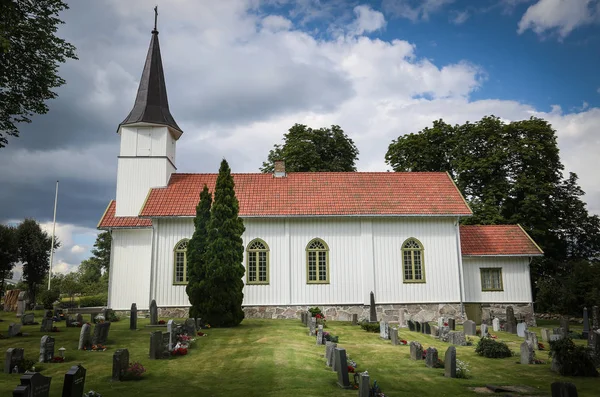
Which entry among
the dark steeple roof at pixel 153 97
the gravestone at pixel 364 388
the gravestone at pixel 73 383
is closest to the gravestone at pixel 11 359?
the gravestone at pixel 73 383

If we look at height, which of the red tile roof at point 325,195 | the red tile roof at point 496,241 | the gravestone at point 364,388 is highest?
the red tile roof at point 325,195

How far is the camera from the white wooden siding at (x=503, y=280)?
24953mm

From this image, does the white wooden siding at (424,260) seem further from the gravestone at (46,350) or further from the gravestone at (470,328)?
the gravestone at (46,350)

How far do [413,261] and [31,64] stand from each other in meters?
19.6

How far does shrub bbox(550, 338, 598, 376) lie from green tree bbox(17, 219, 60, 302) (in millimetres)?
38316

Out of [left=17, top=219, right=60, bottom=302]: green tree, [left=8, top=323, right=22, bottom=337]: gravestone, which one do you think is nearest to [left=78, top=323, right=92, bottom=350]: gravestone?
[left=8, top=323, right=22, bottom=337]: gravestone

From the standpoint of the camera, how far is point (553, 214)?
1291 inches

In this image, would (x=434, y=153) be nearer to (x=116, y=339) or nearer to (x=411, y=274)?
(x=411, y=274)

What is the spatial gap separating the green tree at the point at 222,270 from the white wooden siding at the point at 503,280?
12953mm

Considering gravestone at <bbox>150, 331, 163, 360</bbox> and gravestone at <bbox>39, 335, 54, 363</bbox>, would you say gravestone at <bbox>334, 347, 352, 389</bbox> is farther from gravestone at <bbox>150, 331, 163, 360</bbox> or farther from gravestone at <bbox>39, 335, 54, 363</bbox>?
gravestone at <bbox>39, 335, 54, 363</bbox>

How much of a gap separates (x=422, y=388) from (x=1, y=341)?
575 inches

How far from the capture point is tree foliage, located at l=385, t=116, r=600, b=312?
3156 cm

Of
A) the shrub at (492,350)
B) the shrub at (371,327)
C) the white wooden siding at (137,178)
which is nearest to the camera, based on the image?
the shrub at (492,350)

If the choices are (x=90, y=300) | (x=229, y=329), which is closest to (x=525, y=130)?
(x=229, y=329)
